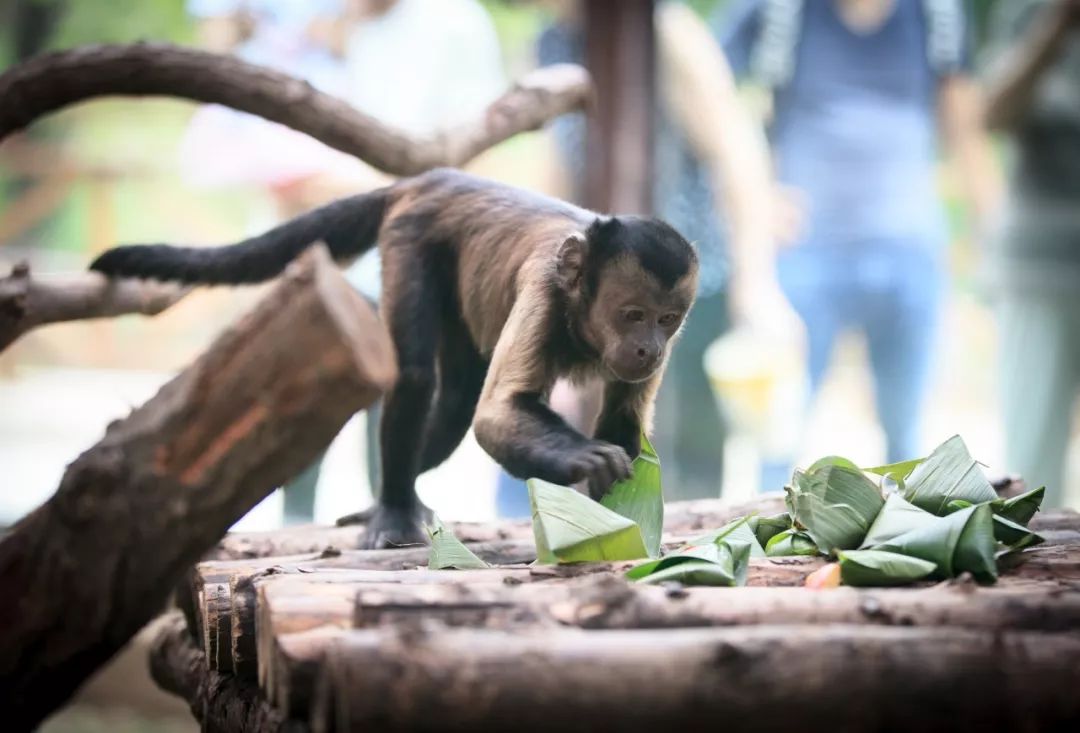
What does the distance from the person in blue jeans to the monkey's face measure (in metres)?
3.05

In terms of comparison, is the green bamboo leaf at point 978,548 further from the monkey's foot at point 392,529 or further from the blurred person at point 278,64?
the blurred person at point 278,64

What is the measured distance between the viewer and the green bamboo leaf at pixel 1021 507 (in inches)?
107

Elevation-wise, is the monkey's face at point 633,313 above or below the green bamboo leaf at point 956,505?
above

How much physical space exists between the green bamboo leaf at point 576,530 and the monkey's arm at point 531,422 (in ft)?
1.16

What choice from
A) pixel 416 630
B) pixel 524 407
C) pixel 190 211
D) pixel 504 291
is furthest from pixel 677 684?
pixel 190 211

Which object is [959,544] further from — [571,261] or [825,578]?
[571,261]

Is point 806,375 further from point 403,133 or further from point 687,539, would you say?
point 687,539

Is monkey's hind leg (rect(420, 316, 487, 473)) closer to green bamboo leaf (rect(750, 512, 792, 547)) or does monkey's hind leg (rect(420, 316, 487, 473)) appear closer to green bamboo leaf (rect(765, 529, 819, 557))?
green bamboo leaf (rect(750, 512, 792, 547))

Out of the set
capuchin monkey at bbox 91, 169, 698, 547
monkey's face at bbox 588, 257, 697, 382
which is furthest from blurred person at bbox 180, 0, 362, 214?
monkey's face at bbox 588, 257, 697, 382

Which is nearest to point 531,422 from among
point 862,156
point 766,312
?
point 766,312

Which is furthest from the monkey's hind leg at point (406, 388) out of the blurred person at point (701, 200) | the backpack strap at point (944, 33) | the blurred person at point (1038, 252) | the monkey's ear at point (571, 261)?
the blurred person at point (1038, 252)

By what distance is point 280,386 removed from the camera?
1.95 m

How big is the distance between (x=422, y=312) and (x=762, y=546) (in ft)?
4.15

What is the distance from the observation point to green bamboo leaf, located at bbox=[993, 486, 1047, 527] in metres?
2.73
